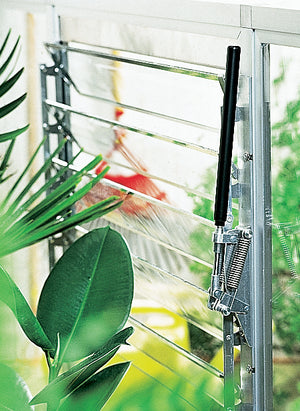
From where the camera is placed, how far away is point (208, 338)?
3.84 feet

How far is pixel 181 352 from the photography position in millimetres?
1197

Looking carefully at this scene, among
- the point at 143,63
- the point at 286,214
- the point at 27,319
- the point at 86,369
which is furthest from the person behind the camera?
the point at 143,63

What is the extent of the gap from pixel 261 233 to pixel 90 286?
11.0 inches

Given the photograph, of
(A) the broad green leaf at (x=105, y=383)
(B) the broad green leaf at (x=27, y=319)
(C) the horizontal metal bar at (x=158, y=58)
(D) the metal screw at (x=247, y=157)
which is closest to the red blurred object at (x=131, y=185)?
(C) the horizontal metal bar at (x=158, y=58)

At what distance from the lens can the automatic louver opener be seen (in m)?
0.83

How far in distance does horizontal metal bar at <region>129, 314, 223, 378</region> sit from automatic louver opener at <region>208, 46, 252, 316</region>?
0.55 ft

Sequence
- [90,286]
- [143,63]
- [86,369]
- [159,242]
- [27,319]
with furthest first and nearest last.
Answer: [159,242], [143,63], [90,286], [86,369], [27,319]

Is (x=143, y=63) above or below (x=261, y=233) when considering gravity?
above

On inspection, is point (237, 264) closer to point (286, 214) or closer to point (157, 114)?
point (286, 214)

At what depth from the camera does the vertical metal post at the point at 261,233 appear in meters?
0.94

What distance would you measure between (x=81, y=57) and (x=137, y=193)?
12.6 inches

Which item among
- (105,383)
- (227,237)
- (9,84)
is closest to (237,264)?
(227,237)

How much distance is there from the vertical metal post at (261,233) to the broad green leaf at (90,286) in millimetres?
216

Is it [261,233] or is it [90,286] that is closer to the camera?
[90,286]
